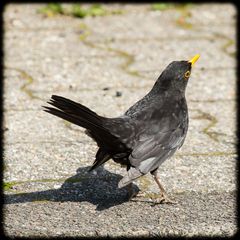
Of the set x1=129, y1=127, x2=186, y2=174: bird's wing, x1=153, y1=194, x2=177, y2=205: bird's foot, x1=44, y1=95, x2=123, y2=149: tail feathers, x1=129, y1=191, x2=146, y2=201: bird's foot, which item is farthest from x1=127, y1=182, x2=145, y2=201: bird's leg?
x1=44, y1=95, x2=123, y2=149: tail feathers

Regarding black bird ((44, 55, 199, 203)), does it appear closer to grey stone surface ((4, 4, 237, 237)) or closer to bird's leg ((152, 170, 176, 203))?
bird's leg ((152, 170, 176, 203))

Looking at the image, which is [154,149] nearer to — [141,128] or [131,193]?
[141,128]

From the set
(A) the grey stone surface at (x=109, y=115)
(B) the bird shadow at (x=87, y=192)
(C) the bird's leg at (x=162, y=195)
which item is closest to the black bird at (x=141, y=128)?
(C) the bird's leg at (x=162, y=195)

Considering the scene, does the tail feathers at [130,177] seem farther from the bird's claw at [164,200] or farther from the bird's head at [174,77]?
the bird's head at [174,77]

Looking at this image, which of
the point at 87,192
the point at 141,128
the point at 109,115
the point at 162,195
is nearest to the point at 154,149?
the point at 141,128

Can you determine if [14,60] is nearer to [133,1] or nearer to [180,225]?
[133,1]

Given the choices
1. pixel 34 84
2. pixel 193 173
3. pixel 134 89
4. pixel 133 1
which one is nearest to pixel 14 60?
pixel 34 84
